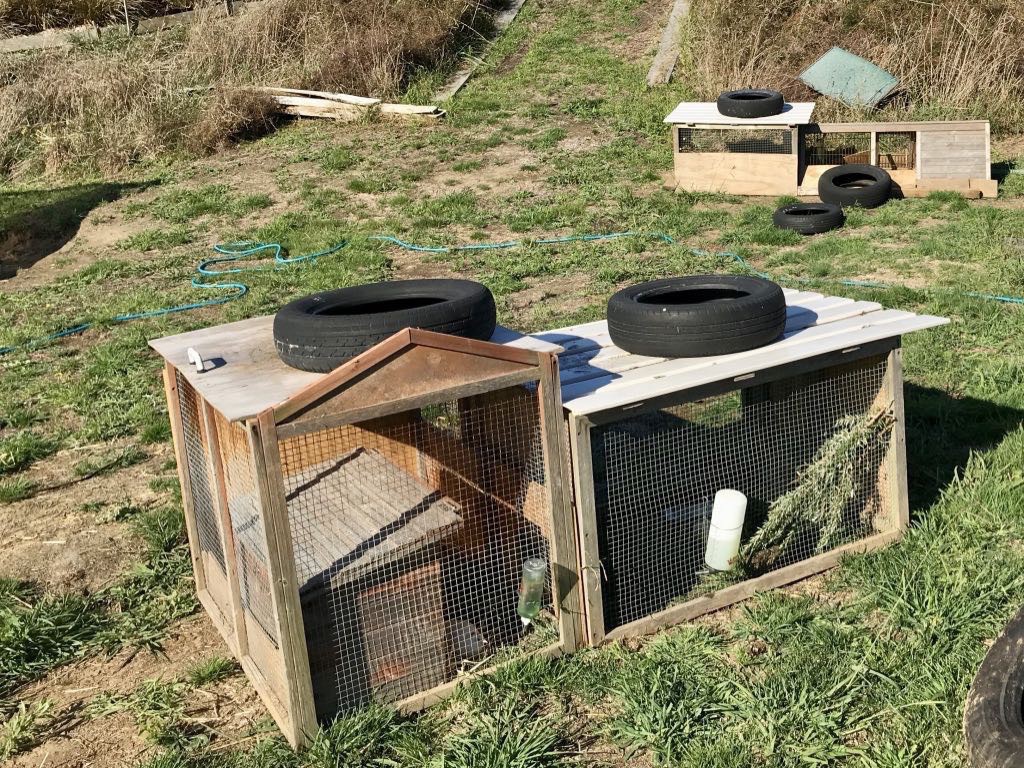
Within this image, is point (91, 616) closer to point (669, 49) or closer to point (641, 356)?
point (641, 356)

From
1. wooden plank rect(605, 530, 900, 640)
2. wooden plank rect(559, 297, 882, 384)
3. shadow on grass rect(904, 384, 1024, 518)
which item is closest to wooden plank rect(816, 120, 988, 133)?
shadow on grass rect(904, 384, 1024, 518)

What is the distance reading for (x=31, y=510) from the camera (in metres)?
5.09

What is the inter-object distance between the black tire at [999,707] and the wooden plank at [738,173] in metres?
8.75

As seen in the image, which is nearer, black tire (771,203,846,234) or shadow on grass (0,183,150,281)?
black tire (771,203,846,234)

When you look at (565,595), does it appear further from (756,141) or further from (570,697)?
(756,141)

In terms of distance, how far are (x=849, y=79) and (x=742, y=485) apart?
10229mm

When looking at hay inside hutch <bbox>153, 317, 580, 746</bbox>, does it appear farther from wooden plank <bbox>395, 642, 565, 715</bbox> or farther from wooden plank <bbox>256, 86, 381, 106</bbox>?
wooden plank <bbox>256, 86, 381, 106</bbox>

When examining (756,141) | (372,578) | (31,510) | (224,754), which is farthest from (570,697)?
(756,141)

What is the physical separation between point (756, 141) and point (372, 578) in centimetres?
920

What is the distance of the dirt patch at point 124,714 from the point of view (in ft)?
10.9

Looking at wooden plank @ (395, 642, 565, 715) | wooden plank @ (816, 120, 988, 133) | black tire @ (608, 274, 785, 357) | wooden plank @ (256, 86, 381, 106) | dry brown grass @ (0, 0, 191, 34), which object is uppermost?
dry brown grass @ (0, 0, 191, 34)

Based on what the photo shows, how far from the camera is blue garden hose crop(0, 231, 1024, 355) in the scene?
8.16 meters

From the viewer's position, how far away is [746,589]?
154 inches

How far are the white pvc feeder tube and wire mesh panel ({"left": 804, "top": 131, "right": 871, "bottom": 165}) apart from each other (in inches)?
335
